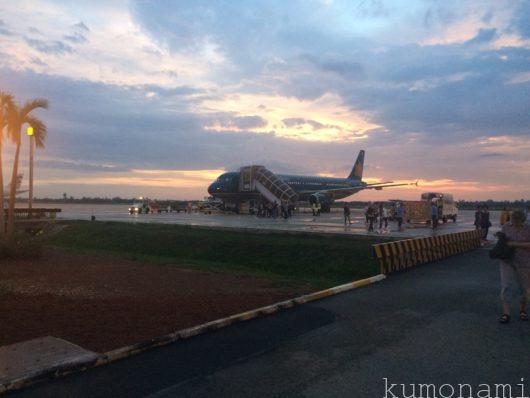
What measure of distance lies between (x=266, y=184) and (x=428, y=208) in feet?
60.7

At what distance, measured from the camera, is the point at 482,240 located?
22.2 m

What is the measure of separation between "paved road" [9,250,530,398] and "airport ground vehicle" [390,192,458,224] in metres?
26.6

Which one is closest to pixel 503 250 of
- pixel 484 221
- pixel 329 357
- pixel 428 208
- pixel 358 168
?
pixel 329 357

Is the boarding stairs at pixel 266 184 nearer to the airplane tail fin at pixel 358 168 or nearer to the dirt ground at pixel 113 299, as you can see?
the airplane tail fin at pixel 358 168

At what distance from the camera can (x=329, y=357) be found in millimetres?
6129

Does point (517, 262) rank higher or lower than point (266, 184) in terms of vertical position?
lower

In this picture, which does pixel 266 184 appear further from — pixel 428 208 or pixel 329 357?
pixel 329 357

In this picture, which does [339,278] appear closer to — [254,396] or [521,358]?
[521,358]

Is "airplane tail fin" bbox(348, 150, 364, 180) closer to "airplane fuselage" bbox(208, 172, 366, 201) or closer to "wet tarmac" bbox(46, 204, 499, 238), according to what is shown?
"airplane fuselage" bbox(208, 172, 366, 201)

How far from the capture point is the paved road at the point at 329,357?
5.20 meters

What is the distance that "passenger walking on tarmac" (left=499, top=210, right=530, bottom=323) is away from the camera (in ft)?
25.2

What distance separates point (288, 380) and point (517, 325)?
4.59 m

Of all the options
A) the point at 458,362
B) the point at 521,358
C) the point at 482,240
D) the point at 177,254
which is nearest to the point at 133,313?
the point at 458,362

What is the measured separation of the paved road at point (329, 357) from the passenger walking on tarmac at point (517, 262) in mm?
472
